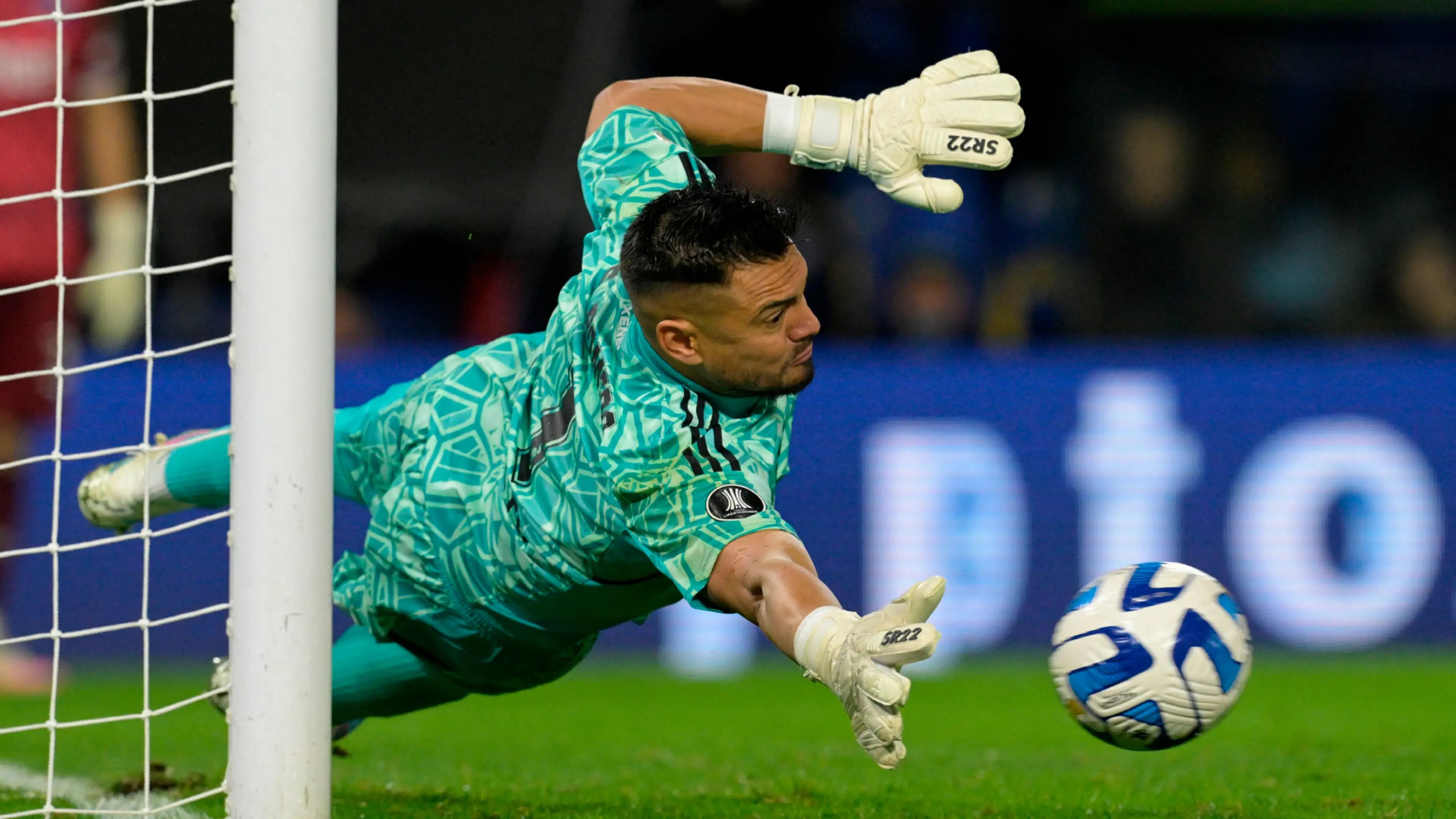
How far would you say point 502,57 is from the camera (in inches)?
485

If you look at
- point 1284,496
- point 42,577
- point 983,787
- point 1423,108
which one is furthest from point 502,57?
point 983,787

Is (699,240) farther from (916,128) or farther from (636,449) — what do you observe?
(916,128)

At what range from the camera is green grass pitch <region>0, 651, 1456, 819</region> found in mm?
5336

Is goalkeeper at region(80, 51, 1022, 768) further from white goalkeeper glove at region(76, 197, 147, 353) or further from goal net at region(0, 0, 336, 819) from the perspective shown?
white goalkeeper glove at region(76, 197, 147, 353)

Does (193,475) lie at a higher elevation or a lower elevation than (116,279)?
higher

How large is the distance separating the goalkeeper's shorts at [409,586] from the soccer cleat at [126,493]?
22.6 inches

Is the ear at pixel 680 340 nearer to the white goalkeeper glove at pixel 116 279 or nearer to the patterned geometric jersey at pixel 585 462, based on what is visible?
the patterned geometric jersey at pixel 585 462

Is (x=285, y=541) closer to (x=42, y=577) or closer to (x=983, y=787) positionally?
(x=983, y=787)

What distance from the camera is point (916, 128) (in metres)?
5.14

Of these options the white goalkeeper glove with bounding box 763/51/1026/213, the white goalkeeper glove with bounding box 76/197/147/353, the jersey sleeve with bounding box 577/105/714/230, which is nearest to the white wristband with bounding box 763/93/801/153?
the white goalkeeper glove with bounding box 763/51/1026/213

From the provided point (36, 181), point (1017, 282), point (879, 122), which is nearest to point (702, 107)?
point (879, 122)

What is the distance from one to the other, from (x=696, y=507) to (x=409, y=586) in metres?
1.39

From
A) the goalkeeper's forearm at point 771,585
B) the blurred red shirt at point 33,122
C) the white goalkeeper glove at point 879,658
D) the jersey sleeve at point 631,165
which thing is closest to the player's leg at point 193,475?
the jersey sleeve at point 631,165

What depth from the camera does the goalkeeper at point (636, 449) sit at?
13.6ft
